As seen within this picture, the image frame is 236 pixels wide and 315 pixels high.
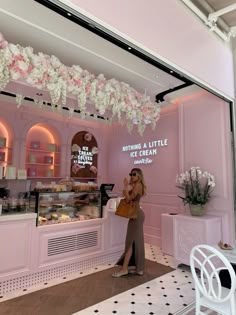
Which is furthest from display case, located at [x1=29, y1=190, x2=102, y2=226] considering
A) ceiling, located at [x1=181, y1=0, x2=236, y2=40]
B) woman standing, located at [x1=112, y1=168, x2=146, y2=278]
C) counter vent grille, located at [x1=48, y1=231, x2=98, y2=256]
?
ceiling, located at [x1=181, y1=0, x2=236, y2=40]

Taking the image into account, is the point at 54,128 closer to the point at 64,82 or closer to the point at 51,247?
the point at 64,82

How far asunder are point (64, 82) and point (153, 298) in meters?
3.11

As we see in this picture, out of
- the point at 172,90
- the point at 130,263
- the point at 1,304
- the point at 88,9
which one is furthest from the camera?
the point at 172,90

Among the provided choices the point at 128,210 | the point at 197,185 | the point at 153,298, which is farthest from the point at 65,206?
the point at 197,185

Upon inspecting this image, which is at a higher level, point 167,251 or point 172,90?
point 172,90

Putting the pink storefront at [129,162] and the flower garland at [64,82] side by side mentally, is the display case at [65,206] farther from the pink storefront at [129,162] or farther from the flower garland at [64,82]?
the flower garland at [64,82]

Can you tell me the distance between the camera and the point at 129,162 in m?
6.21

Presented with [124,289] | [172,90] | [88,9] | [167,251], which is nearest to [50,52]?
[88,9]

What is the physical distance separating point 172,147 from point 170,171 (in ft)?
1.83

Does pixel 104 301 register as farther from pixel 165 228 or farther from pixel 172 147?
pixel 172 147

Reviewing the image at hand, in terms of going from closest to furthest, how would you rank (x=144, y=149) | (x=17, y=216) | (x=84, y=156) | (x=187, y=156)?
1. (x=17, y=216)
2. (x=187, y=156)
3. (x=144, y=149)
4. (x=84, y=156)

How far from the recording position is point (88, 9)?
1.76m

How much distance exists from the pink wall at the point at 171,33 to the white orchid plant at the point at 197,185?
1495 mm

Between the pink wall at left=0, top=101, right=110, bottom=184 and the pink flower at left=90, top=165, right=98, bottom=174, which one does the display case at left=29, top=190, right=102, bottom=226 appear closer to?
the pink wall at left=0, top=101, right=110, bottom=184
